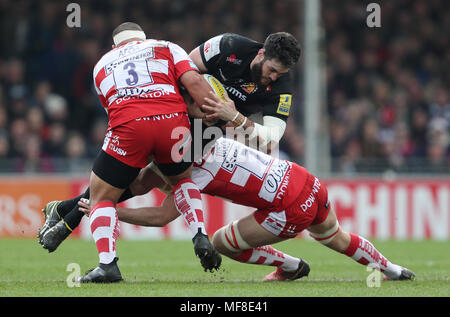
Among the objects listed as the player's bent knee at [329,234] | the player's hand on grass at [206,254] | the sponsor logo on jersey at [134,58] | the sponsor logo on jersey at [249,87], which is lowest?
the player's bent knee at [329,234]

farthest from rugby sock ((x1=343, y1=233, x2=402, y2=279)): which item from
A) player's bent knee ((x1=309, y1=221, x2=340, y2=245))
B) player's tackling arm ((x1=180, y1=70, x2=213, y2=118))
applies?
player's tackling arm ((x1=180, y1=70, x2=213, y2=118))

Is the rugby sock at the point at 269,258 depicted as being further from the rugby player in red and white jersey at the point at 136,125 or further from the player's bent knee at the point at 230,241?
the rugby player in red and white jersey at the point at 136,125

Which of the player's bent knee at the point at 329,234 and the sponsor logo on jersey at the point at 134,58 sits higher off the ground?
the sponsor logo on jersey at the point at 134,58

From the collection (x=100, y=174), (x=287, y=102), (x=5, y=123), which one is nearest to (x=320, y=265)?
(x=287, y=102)

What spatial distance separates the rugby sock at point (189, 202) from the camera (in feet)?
20.4

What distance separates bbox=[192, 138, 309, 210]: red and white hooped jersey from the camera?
257 inches

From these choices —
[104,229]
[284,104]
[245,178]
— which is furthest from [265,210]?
[104,229]

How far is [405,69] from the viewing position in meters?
17.0

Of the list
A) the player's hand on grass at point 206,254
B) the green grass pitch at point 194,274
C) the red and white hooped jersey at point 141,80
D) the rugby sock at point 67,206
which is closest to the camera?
the green grass pitch at point 194,274

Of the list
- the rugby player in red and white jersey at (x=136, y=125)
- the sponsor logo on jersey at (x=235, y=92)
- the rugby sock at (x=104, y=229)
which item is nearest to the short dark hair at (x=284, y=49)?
the sponsor logo on jersey at (x=235, y=92)

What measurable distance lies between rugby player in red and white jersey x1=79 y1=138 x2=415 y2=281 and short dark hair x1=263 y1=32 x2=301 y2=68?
2.62 feet

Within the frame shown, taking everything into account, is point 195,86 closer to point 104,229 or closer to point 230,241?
point 104,229

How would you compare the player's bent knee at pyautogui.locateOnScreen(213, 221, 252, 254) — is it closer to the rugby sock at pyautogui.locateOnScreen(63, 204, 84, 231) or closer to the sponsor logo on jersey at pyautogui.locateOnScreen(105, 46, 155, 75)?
the rugby sock at pyautogui.locateOnScreen(63, 204, 84, 231)

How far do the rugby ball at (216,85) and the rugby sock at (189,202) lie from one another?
77 centimetres
